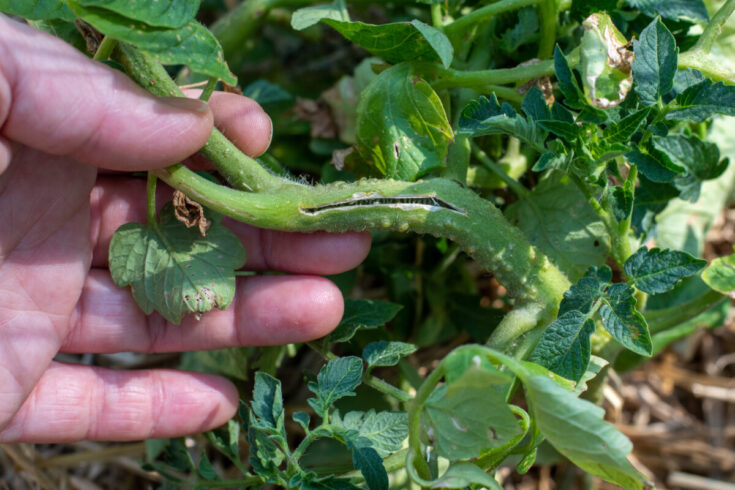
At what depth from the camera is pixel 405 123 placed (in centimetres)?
130

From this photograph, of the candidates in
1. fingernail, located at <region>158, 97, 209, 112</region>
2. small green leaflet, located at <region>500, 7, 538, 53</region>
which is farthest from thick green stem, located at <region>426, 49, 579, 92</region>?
fingernail, located at <region>158, 97, 209, 112</region>

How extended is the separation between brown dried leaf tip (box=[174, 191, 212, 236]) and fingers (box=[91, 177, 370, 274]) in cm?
18

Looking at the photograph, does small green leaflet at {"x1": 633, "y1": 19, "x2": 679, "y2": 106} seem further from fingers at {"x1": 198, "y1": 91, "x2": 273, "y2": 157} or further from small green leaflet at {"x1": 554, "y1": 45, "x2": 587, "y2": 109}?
fingers at {"x1": 198, "y1": 91, "x2": 273, "y2": 157}

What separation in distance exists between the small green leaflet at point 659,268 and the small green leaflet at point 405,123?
41 centimetres

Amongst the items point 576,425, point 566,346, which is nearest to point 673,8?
point 566,346

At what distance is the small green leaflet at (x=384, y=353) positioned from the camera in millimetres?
1201

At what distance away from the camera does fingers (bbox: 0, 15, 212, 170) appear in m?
1.07

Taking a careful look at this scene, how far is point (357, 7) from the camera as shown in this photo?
73.3 inches

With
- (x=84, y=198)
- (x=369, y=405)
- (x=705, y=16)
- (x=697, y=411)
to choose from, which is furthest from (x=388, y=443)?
(x=697, y=411)

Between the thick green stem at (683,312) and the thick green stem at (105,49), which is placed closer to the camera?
the thick green stem at (105,49)

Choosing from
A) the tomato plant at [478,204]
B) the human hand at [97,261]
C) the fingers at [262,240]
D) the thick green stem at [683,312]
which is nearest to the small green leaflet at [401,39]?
the tomato plant at [478,204]

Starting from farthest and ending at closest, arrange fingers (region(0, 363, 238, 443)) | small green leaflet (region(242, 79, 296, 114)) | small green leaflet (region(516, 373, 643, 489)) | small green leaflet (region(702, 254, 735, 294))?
small green leaflet (region(242, 79, 296, 114)), fingers (region(0, 363, 238, 443)), small green leaflet (region(702, 254, 735, 294)), small green leaflet (region(516, 373, 643, 489))

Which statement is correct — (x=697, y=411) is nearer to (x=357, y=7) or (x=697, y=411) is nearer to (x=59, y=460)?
(x=357, y=7)

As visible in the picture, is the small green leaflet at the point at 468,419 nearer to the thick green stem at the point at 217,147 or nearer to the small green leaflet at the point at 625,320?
the small green leaflet at the point at 625,320
